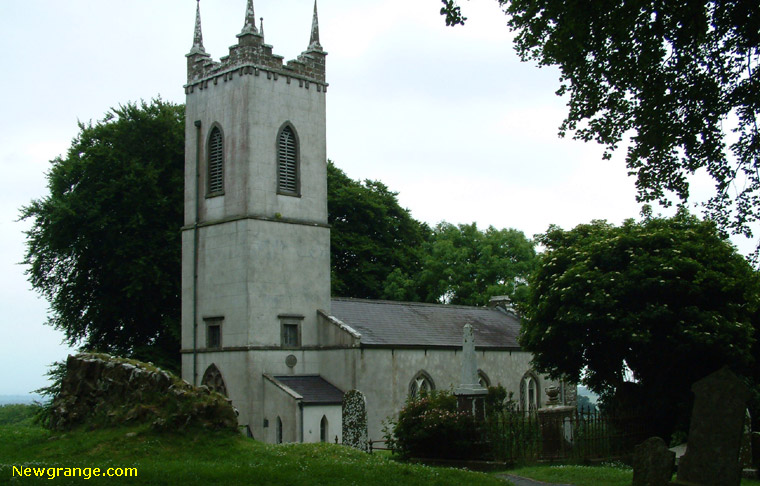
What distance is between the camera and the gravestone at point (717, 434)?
17781 mm

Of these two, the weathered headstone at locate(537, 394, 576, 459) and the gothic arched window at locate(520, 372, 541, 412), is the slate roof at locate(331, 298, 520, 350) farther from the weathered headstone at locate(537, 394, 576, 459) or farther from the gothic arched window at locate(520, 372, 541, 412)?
the weathered headstone at locate(537, 394, 576, 459)

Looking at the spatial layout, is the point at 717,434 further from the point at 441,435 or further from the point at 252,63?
the point at 252,63

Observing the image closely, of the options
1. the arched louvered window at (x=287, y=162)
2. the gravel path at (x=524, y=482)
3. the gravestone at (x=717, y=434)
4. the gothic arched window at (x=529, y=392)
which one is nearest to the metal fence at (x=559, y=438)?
the gravel path at (x=524, y=482)

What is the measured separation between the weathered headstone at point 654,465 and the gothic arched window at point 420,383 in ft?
64.7

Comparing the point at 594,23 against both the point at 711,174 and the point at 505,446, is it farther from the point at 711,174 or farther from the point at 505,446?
the point at 505,446

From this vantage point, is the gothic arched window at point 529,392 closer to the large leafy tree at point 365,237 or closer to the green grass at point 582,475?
the large leafy tree at point 365,237

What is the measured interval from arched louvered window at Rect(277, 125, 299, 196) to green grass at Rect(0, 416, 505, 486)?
17.1 metres

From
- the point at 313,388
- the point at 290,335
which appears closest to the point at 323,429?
the point at 313,388

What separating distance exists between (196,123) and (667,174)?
913 inches

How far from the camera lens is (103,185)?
4191 centimetres

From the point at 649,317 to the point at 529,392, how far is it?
52.7ft

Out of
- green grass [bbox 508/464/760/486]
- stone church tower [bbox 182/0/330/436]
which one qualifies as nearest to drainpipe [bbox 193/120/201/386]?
stone church tower [bbox 182/0/330/436]

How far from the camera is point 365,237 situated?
177 feet

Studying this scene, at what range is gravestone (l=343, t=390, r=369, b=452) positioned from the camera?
107ft
